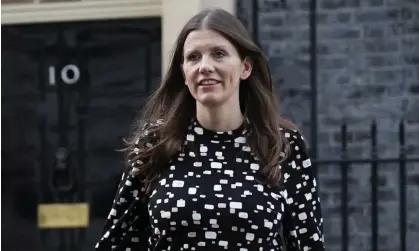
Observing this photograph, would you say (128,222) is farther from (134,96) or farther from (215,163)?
(134,96)

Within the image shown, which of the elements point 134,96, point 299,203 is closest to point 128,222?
point 299,203

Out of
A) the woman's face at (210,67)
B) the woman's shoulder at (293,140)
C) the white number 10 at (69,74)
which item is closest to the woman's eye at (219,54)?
the woman's face at (210,67)

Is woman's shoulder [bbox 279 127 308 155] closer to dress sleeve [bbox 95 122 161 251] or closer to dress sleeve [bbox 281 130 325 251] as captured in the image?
dress sleeve [bbox 281 130 325 251]

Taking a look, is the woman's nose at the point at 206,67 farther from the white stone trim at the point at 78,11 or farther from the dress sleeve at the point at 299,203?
the white stone trim at the point at 78,11

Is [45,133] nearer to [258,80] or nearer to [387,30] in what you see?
[387,30]

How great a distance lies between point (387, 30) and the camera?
5.26 meters

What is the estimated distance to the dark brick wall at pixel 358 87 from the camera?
5.24 metres

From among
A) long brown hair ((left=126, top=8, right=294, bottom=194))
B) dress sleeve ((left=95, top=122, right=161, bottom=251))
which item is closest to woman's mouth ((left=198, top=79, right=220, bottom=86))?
long brown hair ((left=126, top=8, right=294, bottom=194))

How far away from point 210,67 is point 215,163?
0.25m

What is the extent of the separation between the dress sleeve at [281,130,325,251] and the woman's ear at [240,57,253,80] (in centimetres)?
20

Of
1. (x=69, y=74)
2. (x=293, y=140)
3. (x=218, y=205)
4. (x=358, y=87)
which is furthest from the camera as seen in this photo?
(x=69, y=74)

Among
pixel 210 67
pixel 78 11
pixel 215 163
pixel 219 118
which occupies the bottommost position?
pixel 215 163

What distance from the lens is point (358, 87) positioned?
5266 millimetres

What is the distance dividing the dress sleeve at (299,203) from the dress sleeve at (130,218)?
1.20 ft
